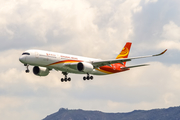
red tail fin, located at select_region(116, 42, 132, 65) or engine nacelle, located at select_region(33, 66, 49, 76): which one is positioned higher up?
red tail fin, located at select_region(116, 42, 132, 65)

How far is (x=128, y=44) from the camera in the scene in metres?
103

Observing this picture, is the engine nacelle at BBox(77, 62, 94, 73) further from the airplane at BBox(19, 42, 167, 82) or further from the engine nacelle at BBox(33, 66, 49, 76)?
the engine nacelle at BBox(33, 66, 49, 76)

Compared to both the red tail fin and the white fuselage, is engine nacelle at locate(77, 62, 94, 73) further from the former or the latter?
the red tail fin

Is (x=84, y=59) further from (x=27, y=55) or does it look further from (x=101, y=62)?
(x=27, y=55)

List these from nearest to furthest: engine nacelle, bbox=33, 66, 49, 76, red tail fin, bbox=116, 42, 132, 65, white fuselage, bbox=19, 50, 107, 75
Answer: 1. white fuselage, bbox=19, 50, 107, 75
2. engine nacelle, bbox=33, 66, 49, 76
3. red tail fin, bbox=116, 42, 132, 65

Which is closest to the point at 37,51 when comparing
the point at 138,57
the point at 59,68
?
the point at 59,68

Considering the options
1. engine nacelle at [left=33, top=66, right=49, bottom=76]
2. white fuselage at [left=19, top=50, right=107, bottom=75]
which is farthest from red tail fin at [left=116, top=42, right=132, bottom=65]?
engine nacelle at [left=33, top=66, right=49, bottom=76]

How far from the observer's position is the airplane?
2948 inches

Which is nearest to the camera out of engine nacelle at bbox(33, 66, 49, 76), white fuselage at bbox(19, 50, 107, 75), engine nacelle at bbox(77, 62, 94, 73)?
white fuselage at bbox(19, 50, 107, 75)

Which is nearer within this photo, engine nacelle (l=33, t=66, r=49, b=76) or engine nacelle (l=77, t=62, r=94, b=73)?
engine nacelle (l=77, t=62, r=94, b=73)

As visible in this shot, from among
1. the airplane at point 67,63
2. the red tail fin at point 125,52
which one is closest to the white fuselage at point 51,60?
the airplane at point 67,63

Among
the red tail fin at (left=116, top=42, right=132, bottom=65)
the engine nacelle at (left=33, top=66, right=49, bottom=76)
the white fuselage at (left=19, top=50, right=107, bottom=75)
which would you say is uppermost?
the red tail fin at (left=116, top=42, right=132, bottom=65)

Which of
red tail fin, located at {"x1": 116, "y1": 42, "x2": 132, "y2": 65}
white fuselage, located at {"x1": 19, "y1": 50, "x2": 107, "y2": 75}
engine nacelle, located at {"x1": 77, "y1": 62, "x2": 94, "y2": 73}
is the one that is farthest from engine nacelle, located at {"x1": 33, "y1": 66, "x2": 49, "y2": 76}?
red tail fin, located at {"x1": 116, "y1": 42, "x2": 132, "y2": 65}

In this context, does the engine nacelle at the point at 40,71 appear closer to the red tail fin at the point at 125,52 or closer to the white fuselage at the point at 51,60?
the white fuselage at the point at 51,60
